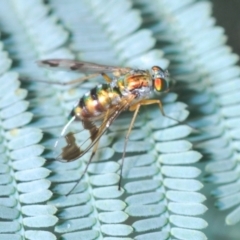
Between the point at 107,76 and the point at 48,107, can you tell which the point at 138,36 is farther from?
the point at 48,107

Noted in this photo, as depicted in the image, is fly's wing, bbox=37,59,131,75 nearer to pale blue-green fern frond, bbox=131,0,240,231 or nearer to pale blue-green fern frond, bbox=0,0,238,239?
pale blue-green fern frond, bbox=0,0,238,239

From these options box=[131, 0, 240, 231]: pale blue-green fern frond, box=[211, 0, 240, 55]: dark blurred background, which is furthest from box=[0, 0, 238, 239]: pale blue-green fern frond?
box=[211, 0, 240, 55]: dark blurred background

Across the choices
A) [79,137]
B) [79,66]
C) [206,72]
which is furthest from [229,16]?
[79,137]

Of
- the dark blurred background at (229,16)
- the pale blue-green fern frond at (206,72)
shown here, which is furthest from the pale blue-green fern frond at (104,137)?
the dark blurred background at (229,16)

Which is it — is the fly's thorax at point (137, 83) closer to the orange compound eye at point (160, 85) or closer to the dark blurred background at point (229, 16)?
the orange compound eye at point (160, 85)

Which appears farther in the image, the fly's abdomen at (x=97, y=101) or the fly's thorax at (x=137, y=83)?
the fly's thorax at (x=137, y=83)

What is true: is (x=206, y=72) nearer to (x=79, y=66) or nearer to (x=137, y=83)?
(x=137, y=83)

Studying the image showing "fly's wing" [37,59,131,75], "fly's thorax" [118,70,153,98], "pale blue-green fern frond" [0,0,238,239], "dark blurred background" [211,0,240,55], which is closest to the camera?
"pale blue-green fern frond" [0,0,238,239]
